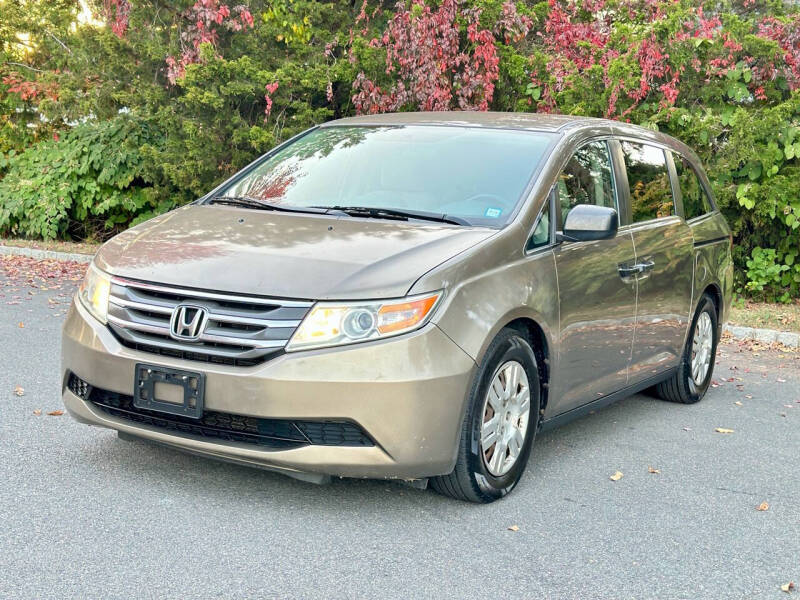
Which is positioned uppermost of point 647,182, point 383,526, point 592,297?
point 647,182

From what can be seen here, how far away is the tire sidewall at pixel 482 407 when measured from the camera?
4.63 m

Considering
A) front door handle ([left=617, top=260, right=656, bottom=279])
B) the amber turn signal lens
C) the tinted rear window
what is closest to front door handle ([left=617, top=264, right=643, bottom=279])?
front door handle ([left=617, top=260, right=656, bottom=279])

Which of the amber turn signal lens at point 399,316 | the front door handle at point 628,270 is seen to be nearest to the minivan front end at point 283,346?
the amber turn signal lens at point 399,316

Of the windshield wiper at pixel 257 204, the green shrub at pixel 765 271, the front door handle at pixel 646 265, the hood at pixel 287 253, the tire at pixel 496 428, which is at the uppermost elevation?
the windshield wiper at pixel 257 204

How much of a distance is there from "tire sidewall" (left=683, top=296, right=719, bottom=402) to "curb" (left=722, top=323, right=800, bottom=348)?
8.70 feet

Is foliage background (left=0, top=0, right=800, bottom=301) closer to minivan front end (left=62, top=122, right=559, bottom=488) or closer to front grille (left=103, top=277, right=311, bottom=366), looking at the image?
minivan front end (left=62, top=122, right=559, bottom=488)

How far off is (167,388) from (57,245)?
36.6 ft

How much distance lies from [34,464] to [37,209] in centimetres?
1062

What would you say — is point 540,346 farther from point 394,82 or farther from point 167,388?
point 394,82

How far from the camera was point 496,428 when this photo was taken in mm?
4840

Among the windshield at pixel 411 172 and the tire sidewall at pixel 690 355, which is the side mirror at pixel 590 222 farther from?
the tire sidewall at pixel 690 355

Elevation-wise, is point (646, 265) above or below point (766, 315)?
above

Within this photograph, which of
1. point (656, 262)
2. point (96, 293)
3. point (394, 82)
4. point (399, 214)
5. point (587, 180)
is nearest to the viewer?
point (96, 293)

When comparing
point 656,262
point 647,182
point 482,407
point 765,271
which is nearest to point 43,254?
point 765,271
